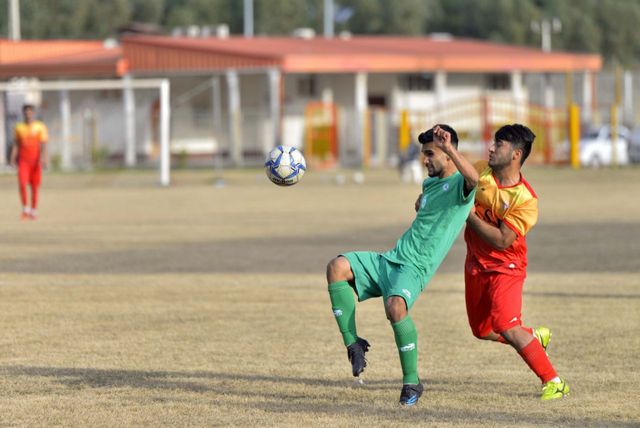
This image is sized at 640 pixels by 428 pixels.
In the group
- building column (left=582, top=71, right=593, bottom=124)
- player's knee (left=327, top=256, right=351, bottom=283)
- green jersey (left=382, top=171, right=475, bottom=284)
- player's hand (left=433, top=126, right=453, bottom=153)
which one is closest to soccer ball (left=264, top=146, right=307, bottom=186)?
player's knee (left=327, top=256, right=351, bottom=283)

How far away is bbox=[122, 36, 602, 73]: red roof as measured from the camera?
45688mm

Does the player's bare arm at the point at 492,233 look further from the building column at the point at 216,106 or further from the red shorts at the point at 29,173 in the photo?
the building column at the point at 216,106

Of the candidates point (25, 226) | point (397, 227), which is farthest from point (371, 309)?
point (25, 226)

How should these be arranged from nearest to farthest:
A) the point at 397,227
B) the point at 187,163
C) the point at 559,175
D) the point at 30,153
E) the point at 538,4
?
the point at 397,227
the point at 30,153
the point at 559,175
the point at 187,163
the point at 538,4

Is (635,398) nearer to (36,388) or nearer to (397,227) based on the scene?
(36,388)

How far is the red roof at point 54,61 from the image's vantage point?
151 feet

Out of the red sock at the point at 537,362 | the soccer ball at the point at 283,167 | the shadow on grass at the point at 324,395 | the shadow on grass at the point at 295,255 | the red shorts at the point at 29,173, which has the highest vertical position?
the soccer ball at the point at 283,167

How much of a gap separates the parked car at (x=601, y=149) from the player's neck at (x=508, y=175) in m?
Result: 36.6

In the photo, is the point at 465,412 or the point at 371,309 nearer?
the point at 465,412

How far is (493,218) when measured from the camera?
7750 mm

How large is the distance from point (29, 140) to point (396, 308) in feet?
54.1

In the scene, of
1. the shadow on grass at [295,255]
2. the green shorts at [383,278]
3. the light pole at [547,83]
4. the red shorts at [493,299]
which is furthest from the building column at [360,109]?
the green shorts at [383,278]

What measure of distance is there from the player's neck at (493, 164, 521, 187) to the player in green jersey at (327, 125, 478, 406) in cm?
27

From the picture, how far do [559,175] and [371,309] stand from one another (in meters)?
26.6
